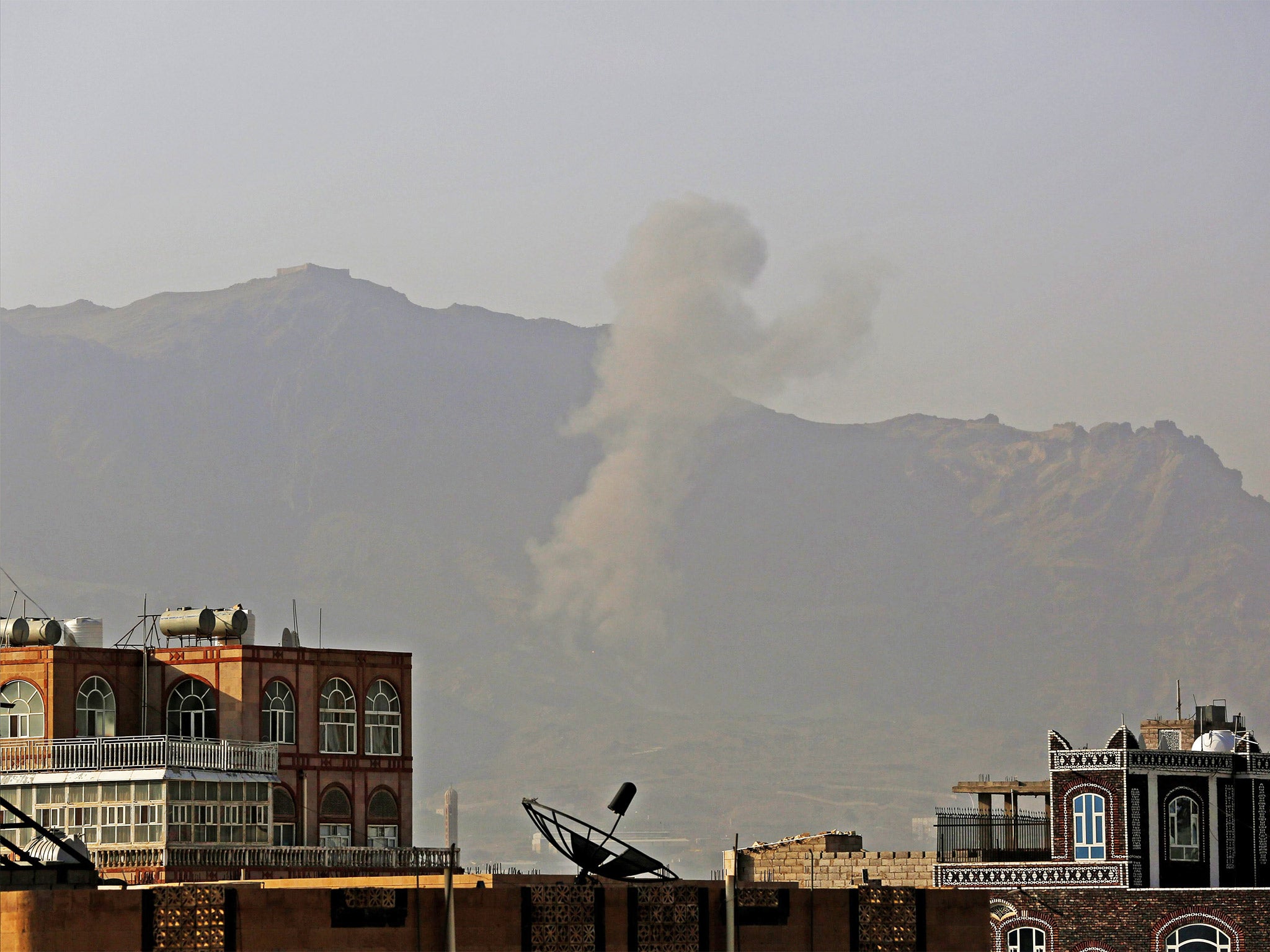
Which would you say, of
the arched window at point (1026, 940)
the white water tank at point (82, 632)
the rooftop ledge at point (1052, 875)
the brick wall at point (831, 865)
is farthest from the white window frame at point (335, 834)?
the arched window at point (1026, 940)

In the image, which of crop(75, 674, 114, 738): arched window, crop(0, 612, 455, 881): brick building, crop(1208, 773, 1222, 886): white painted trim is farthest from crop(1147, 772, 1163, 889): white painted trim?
crop(75, 674, 114, 738): arched window

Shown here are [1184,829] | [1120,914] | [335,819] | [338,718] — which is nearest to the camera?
[1120,914]

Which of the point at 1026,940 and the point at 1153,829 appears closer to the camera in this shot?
the point at 1026,940

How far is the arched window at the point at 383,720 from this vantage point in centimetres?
9656

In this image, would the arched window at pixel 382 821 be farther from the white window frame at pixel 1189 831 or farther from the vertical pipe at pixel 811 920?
the vertical pipe at pixel 811 920

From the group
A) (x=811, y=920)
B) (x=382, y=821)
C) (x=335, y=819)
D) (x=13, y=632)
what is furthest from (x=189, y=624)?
(x=811, y=920)

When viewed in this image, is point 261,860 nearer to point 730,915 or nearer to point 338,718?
point 338,718

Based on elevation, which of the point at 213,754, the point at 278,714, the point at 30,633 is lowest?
the point at 213,754

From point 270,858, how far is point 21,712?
1149 cm

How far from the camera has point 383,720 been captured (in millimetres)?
97250

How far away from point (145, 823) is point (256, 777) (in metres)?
5.27

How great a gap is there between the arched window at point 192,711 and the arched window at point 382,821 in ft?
24.5

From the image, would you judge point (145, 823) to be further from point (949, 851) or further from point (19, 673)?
point (949, 851)

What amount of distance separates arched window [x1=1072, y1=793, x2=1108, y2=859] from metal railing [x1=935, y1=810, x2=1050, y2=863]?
320cm
